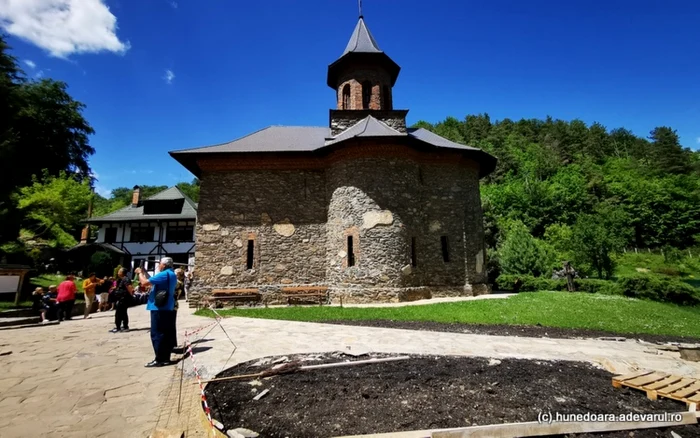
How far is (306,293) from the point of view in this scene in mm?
13719

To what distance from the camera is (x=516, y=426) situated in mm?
2676

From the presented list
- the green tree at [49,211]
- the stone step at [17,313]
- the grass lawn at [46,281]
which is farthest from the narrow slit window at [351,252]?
the green tree at [49,211]

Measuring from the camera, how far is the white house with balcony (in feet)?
91.7

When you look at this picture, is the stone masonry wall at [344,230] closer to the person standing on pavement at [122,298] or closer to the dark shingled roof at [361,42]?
the person standing on pavement at [122,298]

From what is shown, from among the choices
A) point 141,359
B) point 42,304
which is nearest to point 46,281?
point 42,304

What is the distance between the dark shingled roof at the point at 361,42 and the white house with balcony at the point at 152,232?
19.3 meters

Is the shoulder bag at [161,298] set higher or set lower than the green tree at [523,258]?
lower

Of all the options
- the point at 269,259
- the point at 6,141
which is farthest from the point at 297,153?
the point at 6,141

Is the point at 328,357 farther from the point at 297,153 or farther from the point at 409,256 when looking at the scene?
the point at 297,153

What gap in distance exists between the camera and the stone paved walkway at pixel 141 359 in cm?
312

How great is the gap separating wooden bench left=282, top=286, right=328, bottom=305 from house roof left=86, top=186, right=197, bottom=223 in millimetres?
18268

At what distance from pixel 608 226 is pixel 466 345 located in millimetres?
26940

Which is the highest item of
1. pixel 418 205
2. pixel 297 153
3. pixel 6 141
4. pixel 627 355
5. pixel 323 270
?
pixel 6 141

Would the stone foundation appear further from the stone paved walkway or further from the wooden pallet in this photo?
the wooden pallet
